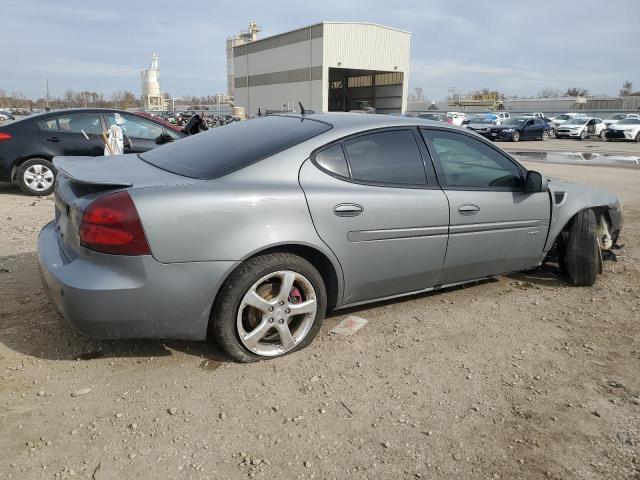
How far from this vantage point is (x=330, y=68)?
49.1 metres

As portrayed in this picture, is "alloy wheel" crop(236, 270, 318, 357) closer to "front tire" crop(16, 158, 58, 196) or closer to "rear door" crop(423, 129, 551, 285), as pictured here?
"rear door" crop(423, 129, 551, 285)

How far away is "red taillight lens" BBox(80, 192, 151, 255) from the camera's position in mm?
2619

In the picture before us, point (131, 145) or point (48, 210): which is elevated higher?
point (131, 145)

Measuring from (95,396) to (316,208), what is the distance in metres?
1.64

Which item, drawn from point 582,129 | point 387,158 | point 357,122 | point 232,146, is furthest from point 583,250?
point 582,129

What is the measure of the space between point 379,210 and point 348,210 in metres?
0.25

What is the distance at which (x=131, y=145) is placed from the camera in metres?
8.30

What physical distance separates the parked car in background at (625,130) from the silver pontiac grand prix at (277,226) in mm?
29575

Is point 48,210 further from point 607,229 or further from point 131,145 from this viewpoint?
point 607,229

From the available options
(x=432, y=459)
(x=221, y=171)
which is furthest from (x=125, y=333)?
(x=432, y=459)

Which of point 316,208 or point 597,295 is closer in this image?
point 316,208

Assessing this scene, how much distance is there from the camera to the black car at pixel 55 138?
8125mm

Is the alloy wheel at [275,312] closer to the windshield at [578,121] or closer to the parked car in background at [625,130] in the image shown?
the parked car in background at [625,130]

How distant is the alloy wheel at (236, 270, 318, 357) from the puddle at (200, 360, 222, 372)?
0.76 feet
